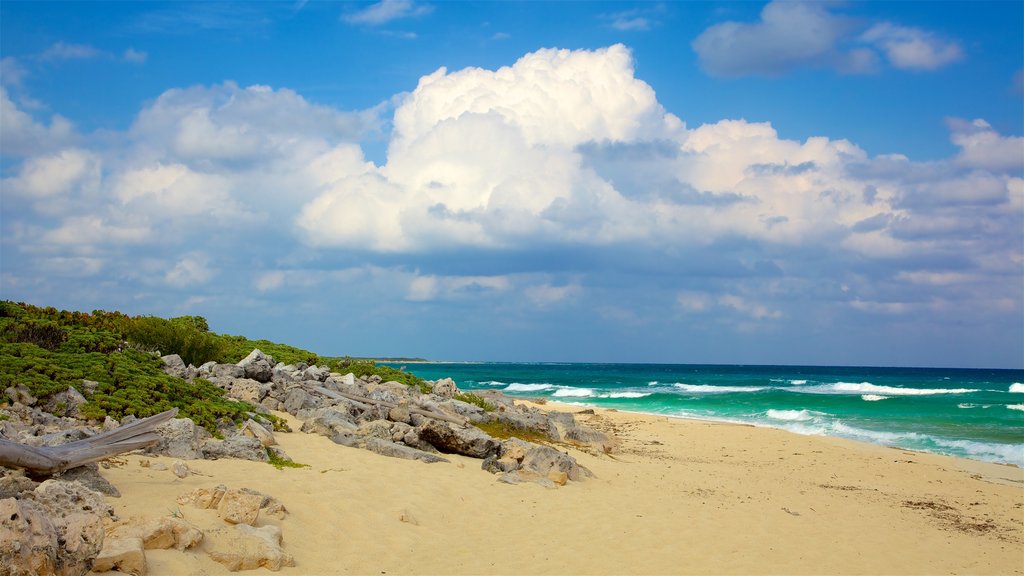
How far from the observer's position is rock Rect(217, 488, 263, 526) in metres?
6.72

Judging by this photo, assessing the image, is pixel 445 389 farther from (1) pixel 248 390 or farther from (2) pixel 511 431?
(1) pixel 248 390

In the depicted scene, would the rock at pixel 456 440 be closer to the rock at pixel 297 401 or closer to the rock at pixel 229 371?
the rock at pixel 297 401

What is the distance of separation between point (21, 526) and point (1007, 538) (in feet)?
41.2

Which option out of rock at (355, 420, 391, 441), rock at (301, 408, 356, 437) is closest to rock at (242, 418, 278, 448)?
rock at (301, 408, 356, 437)

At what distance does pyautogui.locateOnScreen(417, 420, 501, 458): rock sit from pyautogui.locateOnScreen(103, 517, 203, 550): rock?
6496mm

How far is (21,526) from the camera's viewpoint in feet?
15.1

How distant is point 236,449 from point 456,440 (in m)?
3.84

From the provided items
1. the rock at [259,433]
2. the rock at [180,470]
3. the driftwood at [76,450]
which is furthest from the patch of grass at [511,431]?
the driftwood at [76,450]

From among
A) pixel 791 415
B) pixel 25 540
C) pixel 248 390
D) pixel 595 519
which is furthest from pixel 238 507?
pixel 791 415

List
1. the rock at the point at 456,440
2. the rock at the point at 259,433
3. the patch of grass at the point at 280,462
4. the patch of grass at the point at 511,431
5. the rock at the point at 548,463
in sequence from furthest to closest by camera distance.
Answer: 1. the patch of grass at the point at 511,431
2. the rock at the point at 456,440
3. the rock at the point at 548,463
4. the rock at the point at 259,433
5. the patch of grass at the point at 280,462

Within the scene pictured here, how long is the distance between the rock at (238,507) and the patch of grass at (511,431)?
31.8ft

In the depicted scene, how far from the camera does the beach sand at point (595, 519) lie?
7371 mm

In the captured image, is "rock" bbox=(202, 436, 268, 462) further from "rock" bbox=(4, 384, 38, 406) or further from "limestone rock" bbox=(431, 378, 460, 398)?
"limestone rock" bbox=(431, 378, 460, 398)

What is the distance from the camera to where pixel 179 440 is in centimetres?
935
